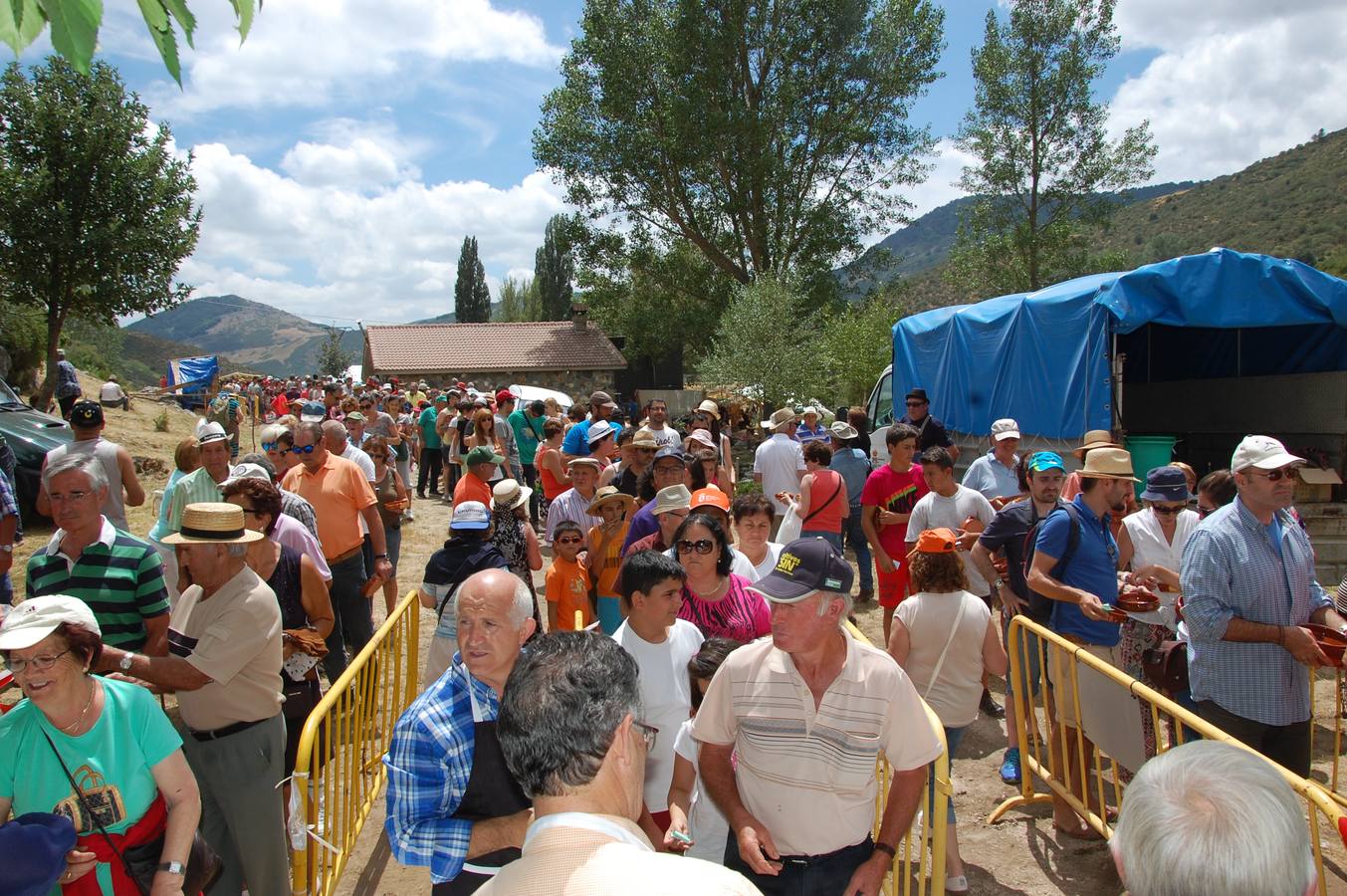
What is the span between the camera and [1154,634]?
4852 mm

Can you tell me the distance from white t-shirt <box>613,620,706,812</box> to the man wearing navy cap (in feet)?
1.81

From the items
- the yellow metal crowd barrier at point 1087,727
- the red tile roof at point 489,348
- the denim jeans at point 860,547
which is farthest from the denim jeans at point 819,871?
the red tile roof at point 489,348

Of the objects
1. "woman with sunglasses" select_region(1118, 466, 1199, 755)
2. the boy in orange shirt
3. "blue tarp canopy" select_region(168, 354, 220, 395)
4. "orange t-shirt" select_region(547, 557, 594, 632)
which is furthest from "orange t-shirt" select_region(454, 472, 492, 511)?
"blue tarp canopy" select_region(168, 354, 220, 395)

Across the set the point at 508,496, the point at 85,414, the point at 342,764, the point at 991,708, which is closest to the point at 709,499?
the point at 508,496

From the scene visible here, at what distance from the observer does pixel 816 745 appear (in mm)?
2699

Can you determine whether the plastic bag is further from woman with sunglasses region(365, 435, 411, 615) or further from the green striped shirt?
the green striped shirt

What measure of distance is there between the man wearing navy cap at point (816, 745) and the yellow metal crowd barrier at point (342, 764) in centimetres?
159

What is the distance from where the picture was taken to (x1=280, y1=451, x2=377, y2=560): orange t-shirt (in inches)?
225

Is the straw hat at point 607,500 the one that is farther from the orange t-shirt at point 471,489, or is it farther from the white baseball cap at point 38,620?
the white baseball cap at point 38,620

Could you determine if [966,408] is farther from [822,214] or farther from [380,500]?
[822,214]

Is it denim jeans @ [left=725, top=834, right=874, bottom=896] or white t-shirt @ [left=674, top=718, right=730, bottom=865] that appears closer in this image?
denim jeans @ [left=725, top=834, right=874, bottom=896]

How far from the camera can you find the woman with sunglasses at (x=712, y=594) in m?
3.94

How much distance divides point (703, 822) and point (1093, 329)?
827 centimetres

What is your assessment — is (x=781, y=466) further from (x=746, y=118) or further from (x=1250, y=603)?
(x=746, y=118)
